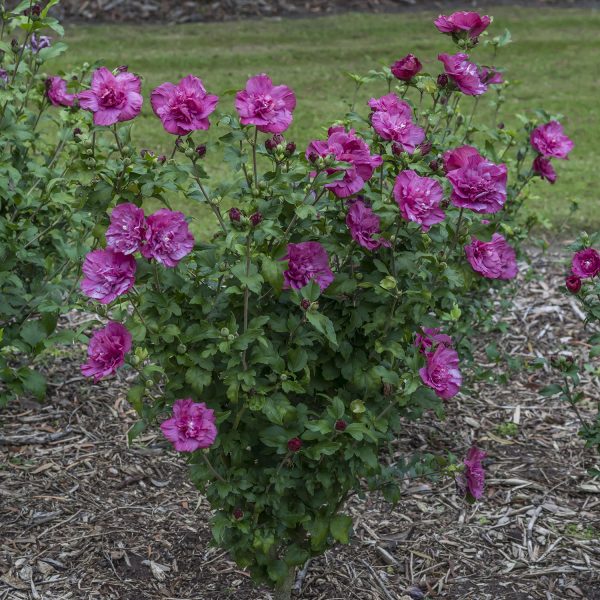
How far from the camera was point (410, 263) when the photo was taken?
2.49m

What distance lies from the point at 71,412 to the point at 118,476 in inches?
20.9

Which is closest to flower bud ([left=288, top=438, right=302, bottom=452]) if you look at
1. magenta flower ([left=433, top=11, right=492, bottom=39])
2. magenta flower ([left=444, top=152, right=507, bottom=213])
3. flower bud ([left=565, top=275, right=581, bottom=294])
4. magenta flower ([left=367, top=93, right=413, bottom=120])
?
magenta flower ([left=444, top=152, right=507, bottom=213])

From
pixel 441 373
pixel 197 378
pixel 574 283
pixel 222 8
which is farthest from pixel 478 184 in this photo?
pixel 222 8

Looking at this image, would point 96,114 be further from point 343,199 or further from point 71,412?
point 71,412

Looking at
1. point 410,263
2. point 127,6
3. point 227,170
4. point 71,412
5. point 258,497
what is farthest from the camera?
point 127,6

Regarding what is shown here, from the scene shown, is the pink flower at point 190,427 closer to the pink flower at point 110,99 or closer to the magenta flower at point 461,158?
the pink flower at point 110,99

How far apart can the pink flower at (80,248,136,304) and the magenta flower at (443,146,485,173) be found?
85 cm

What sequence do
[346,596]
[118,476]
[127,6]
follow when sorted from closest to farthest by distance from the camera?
[346,596] < [118,476] < [127,6]

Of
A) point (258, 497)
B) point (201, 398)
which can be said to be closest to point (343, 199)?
point (201, 398)

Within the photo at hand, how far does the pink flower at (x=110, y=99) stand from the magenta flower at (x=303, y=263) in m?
0.53

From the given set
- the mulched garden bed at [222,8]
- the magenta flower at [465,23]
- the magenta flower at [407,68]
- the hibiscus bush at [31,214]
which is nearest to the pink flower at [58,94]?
the hibiscus bush at [31,214]

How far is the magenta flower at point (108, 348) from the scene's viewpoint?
2354 mm

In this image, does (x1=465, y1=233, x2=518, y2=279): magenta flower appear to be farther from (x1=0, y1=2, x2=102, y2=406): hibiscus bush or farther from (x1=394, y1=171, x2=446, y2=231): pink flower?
(x1=0, y1=2, x2=102, y2=406): hibiscus bush

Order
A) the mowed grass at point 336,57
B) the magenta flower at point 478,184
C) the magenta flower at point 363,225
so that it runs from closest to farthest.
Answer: the magenta flower at point 478,184 < the magenta flower at point 363,225 < the mowed grass at point 336,57
